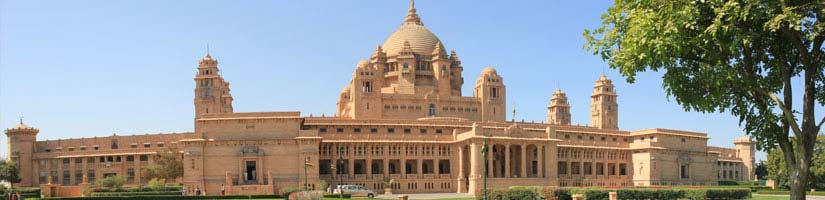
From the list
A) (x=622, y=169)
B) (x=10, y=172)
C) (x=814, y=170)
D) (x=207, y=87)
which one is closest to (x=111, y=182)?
(x=207, y=87)

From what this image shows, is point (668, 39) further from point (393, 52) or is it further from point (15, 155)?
point (15, 155)

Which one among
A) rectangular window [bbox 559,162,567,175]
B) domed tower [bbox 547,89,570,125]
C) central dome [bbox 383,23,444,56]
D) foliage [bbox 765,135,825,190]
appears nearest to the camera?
foliage [bbox 765,135,825,190]

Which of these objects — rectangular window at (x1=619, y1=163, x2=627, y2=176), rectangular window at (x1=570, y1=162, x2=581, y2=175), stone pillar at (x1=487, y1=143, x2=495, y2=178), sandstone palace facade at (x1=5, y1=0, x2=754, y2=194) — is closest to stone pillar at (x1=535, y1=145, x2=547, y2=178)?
sandstone palace facade at (x1=5, y1=0, x2=754, y2=194)

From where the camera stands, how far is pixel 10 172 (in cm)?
9850

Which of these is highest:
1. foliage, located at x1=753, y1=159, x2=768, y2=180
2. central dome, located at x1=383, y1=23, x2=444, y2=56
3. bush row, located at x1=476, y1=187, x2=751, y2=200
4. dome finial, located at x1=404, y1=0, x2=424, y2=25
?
dome finial, located at x1=404, y1=0, x2=424, y2=25

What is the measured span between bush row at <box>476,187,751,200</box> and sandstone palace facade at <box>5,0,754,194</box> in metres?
23.3

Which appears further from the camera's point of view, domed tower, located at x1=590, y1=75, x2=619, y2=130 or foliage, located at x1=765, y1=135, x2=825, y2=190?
domed tower, located at x1=590, y1=75, x2=619, y2=130

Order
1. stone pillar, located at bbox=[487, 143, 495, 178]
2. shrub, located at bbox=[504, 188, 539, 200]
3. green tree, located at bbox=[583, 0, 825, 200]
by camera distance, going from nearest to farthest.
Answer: green tree, located at bbox=[583, 0, 825, 200] < shrub, located at bbox=[504, 188, 539, 200] < stone pillar, located at bbox=[487, 143, 495, 178]

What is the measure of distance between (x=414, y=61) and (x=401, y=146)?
21.1 meters

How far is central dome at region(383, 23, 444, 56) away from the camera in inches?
4109

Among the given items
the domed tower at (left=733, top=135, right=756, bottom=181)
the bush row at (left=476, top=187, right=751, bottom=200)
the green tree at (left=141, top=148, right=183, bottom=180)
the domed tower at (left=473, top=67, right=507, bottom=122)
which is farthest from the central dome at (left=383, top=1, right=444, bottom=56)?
the domed tower at (left=733, top=135, right=756, bottom=181)

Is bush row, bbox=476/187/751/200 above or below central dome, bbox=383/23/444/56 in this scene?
below

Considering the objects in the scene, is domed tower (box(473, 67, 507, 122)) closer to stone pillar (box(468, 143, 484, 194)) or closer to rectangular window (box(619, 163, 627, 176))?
rectangular window (box(619, 163, 627, 176))

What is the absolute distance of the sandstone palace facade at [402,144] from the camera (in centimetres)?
7675
